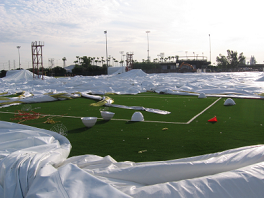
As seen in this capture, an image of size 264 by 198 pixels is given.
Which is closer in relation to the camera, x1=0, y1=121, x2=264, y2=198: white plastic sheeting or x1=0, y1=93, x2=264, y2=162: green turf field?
x1=0, y1=121, x2=264, y2=198: white plastic sheeting

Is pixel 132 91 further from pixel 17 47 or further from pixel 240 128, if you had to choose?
pixel 17 47

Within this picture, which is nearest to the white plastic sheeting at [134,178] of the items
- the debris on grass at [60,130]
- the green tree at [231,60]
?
the debris on grass at [60,130]

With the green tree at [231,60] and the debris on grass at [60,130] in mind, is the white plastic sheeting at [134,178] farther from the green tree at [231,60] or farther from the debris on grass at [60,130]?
the green tree at [231,60]

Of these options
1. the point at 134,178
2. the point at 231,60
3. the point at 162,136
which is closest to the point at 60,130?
the point at 162,136

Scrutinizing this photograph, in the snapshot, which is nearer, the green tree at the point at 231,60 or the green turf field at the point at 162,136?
the green turf field at the point at 162,136

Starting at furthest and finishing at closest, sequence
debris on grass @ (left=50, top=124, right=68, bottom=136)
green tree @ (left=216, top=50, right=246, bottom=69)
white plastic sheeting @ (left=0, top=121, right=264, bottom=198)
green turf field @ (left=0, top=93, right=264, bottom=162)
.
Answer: green tree @ (left=216, top=50, right=246, bottom=69) < debris on grass @ (left=50, top=124, right=68, bottom=136) < green turf field @ (left=0, top=93, right=264, bottom=162) < white plastic sheeting @ (left=0, top=121, right=264, bottom=198)

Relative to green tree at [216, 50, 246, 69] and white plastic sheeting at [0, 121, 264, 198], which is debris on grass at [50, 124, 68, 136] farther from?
green tree at [216, 50, 246, 69]

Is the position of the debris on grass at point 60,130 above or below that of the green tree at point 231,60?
below

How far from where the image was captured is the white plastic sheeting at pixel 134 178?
1797mm

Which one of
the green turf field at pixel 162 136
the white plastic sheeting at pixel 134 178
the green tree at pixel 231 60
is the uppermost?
the green tree at pixel 231 60

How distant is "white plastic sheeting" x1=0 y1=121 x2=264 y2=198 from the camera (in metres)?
1.80

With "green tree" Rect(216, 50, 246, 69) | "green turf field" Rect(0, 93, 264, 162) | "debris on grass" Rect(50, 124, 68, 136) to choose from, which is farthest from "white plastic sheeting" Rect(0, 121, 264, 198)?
"green tree" Rect(216, 50, 246, 69)

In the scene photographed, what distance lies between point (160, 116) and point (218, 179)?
514cm

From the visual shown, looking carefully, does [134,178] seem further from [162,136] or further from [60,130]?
[60,130]
